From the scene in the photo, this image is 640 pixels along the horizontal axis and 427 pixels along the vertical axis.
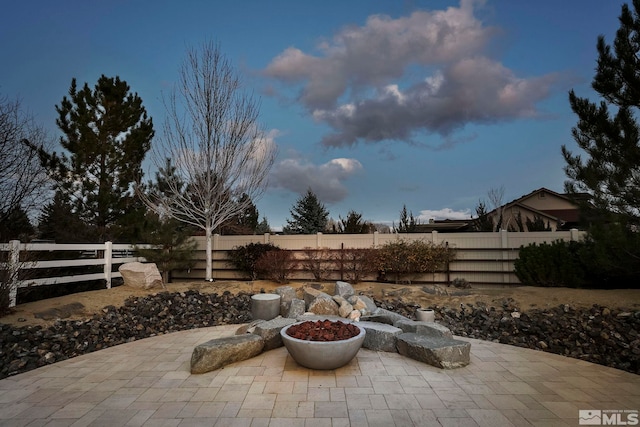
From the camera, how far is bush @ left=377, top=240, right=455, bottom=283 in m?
10.1

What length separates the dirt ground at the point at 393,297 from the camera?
246 inches

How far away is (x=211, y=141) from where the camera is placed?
10672 mm

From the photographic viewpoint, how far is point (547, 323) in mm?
6738

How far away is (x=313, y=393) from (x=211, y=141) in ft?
Result: 29.6

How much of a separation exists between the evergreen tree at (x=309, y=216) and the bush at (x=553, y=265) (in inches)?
413

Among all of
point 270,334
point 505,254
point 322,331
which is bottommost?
point 270,334

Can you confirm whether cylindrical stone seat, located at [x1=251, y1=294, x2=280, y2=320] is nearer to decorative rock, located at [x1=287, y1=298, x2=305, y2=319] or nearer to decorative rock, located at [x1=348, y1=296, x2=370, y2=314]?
decorative rock, located at [x1=287, y1=298, x2=305, y2=319]

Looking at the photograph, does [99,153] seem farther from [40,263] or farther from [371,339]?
[371,339]

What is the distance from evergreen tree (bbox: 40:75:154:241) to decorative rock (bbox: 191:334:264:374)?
9.10m

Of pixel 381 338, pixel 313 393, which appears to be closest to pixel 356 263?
pixel 381 338

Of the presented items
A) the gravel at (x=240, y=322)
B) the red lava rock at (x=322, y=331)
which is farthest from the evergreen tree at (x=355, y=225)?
the red lava rock at (x=322, y=331)

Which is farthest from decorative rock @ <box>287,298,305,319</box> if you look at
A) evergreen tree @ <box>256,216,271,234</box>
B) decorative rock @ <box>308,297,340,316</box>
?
evergreen tree @ <box>256,216,271,234</box>

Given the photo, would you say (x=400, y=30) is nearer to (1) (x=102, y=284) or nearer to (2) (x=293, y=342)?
(2) (x=293, y=342)

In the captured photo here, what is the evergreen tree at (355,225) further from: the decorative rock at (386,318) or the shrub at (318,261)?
the decorative rock at (386,318)
